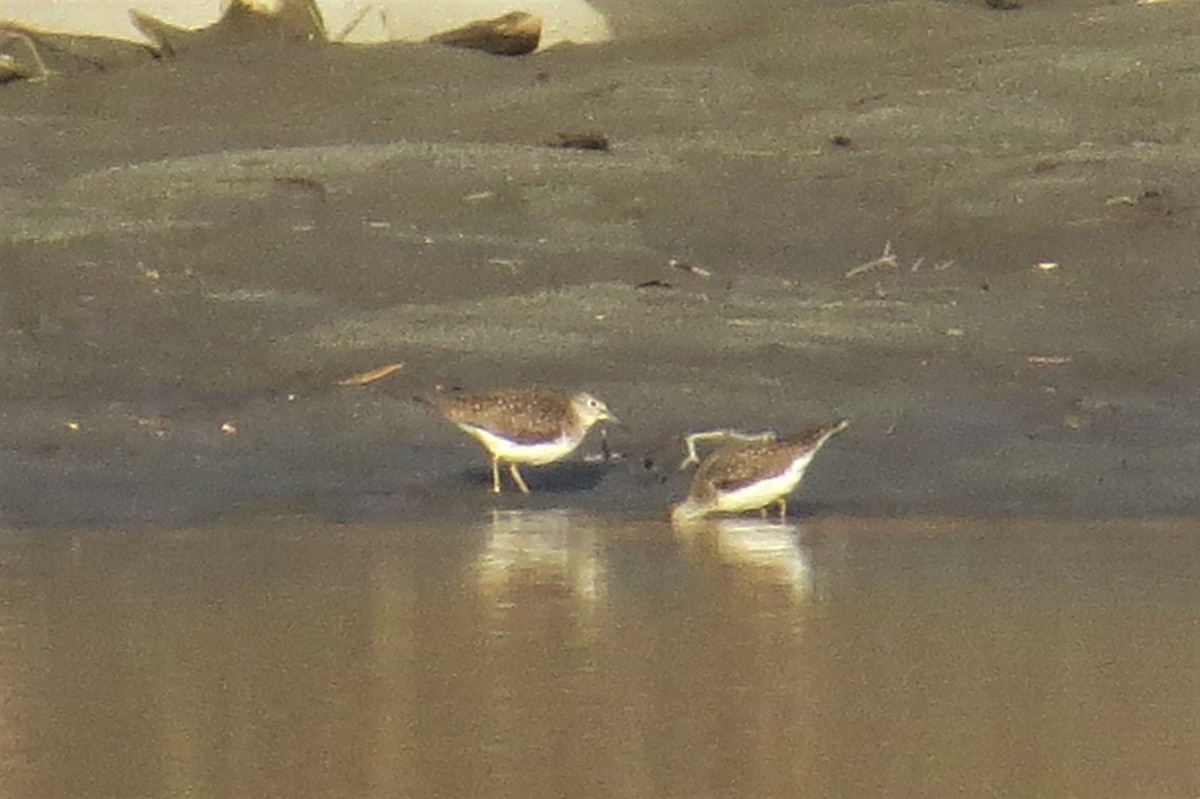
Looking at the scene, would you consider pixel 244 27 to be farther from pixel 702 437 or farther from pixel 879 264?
pixel 702 437

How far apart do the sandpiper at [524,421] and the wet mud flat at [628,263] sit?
0.18 m

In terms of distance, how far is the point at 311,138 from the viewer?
12.1m

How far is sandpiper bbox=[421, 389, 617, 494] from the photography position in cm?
842

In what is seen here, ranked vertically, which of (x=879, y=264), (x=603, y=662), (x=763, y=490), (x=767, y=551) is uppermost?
(x=879, y=264)

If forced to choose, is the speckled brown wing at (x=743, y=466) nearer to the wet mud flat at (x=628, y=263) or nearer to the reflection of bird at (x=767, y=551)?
the reflection of bird at (x=767, y=551)

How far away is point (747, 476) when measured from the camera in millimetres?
8062

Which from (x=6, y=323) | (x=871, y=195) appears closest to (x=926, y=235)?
(x=871, y=195)

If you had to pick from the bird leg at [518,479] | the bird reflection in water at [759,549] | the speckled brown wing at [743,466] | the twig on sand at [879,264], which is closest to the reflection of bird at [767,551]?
the bird reflection in water at [759,549]

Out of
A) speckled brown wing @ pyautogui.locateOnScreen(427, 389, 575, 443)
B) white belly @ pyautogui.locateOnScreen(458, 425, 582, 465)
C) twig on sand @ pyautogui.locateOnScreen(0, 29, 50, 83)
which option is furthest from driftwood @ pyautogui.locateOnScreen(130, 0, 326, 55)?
white belly @ pyautogui.locateOnScreen(458, 425, 582, 465)

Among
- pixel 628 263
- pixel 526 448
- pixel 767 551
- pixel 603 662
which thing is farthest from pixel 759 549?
pixel 628 263

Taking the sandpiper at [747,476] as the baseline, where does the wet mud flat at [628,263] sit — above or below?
above

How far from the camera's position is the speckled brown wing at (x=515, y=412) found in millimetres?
8414

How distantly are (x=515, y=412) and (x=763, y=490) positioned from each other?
2.68ft

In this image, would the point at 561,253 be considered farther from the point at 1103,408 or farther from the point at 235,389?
the point at 1103,408
